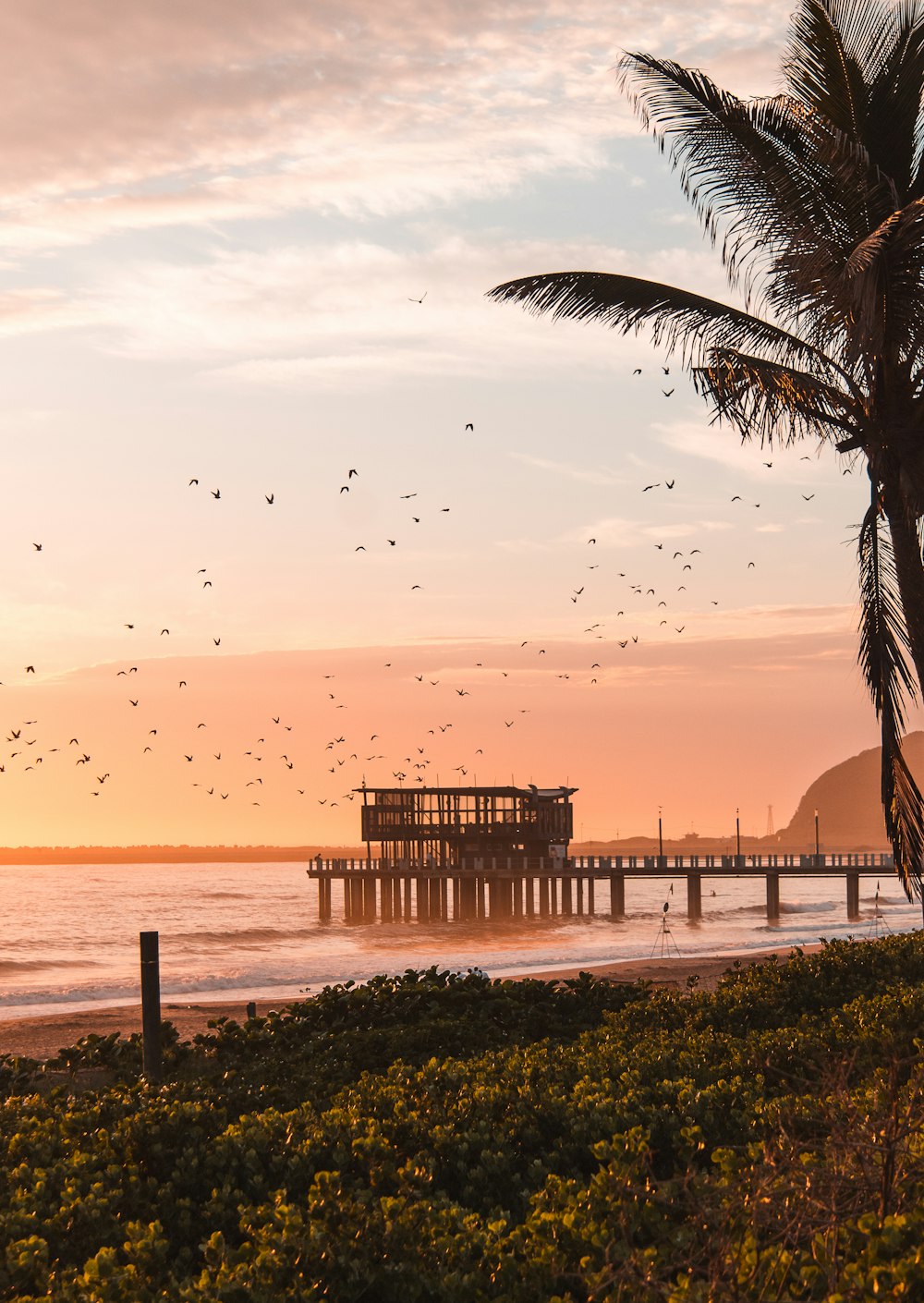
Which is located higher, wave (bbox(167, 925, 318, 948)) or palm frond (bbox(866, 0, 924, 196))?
palm frond (bbox(866, 0, 924, 196))

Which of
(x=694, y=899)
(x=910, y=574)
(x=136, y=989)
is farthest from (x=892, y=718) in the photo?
(x=694, y=899)

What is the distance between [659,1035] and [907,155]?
29.4ft

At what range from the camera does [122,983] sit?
111 feet

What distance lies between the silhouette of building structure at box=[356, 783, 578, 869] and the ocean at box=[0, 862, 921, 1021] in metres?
3.63

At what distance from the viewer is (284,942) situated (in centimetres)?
6150

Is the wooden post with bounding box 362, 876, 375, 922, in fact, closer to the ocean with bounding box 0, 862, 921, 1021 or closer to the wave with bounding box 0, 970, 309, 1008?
the ocean with bounding box 0, 862, 921, 1021

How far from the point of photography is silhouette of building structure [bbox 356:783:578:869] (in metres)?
65.4

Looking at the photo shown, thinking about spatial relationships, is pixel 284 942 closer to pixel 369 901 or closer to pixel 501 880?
pixel 369 901

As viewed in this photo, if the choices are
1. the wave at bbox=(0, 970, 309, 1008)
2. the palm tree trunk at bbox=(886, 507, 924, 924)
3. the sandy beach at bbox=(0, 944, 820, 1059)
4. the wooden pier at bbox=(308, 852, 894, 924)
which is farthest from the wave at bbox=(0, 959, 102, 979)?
the palm tree trunk at bbox=(886, 507, 924, 924)

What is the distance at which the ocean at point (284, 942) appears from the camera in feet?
113

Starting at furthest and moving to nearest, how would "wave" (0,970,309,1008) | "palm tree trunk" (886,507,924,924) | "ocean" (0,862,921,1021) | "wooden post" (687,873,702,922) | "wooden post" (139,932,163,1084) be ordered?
"wooden post" (687,873,702,922), "ocean" (0,862,921,1021), "wave" (0,970,309,1008), "palm tree trunk" (886,507,924,924), "wooden post" (139,932,163,1084)

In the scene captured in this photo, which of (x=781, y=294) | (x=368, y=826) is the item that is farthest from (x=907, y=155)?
(x=368, y=826)

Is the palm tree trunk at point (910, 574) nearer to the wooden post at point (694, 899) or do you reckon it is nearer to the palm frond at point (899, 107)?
the palm frond at point (899, 107)

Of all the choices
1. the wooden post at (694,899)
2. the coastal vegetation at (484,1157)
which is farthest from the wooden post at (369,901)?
the coastal vegetation at (484,1157)
